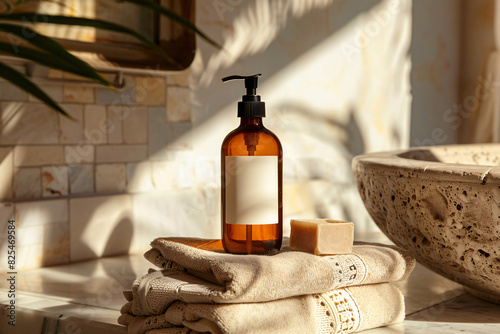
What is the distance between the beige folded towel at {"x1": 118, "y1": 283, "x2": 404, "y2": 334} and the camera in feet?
1.89

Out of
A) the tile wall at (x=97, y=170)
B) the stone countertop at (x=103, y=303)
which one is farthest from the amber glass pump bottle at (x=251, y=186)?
the tile wall at (x=97, y=170)

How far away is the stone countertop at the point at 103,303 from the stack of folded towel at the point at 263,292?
0.16 ft

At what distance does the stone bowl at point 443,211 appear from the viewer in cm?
70

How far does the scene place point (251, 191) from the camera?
2.27ft

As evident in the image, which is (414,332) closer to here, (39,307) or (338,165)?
(39,307)

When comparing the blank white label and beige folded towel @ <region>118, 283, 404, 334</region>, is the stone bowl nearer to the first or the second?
beige folded towel @ <region>118, 283, 404, 334</region>

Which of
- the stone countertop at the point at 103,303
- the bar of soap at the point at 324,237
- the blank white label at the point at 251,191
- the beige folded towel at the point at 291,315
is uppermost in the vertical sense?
the blank white label at the point at 251,191

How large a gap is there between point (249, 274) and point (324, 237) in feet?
0.43

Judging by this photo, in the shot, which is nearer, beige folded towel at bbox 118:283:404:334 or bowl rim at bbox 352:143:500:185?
beige folded towel at bbox 118:283:404:334

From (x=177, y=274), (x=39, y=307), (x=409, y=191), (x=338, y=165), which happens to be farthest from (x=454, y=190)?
(x=338, y=165)

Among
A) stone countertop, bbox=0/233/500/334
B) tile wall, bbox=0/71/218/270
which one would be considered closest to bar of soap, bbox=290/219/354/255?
stone countertop, bbox=0/233/500/334

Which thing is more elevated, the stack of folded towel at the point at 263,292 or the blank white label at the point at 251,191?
the blank white label at the point at 251,191

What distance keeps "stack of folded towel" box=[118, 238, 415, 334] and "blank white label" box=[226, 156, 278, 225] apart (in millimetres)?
56

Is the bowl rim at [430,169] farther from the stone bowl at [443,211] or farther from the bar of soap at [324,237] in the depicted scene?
the bar of soap at [324,237]
